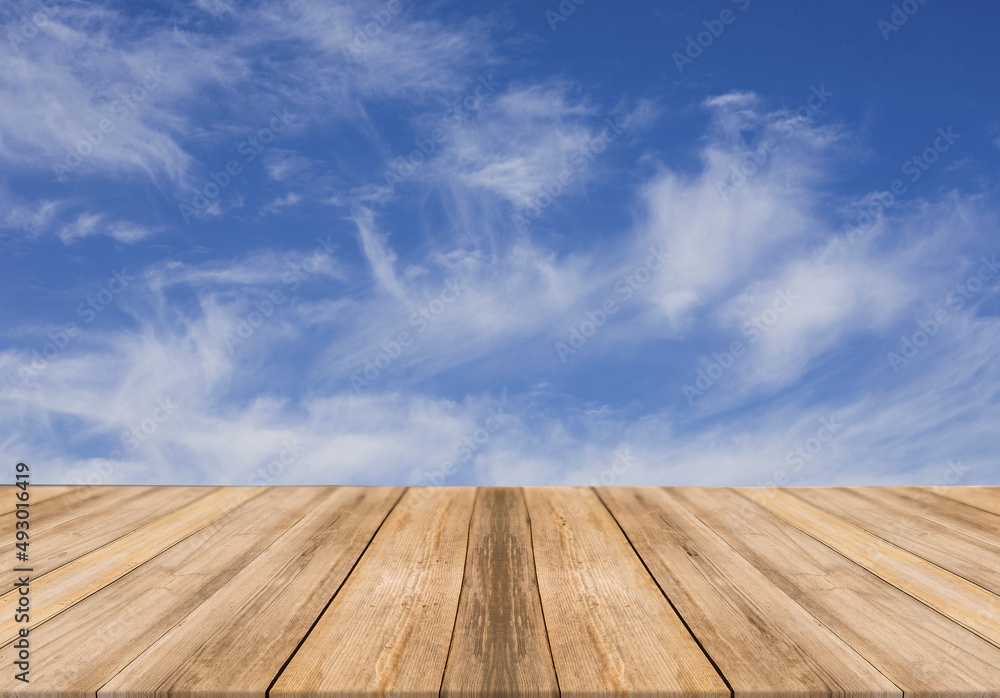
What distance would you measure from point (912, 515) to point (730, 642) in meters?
1.28

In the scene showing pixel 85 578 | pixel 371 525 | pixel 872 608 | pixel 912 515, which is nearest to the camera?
pixel 872 608

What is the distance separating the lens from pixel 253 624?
1.10 meters

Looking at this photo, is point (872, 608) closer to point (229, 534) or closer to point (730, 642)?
point (730, 642)

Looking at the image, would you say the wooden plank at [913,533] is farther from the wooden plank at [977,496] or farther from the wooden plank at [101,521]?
the wooden plank at [101,521]

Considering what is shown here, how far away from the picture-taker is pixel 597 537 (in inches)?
63.3

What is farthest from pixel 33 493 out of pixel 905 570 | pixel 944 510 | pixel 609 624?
pixel 944 510

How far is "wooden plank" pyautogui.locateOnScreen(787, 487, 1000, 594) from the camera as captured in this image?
1475mm

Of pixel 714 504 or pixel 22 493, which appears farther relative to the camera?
pixel 22 493

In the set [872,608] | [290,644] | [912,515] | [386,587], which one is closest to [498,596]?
[386,587]

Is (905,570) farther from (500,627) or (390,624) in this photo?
(390,624)

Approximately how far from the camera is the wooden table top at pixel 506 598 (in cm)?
94

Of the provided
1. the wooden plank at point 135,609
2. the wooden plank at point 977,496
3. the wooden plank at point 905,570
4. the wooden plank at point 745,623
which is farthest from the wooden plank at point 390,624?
the wooden plank at point 977,496

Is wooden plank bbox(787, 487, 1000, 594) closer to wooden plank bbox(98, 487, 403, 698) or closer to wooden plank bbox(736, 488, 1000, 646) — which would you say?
wooden plank bbox(736, 488, 1000, 646)

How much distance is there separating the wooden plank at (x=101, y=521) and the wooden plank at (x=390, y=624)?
30.3 inches
